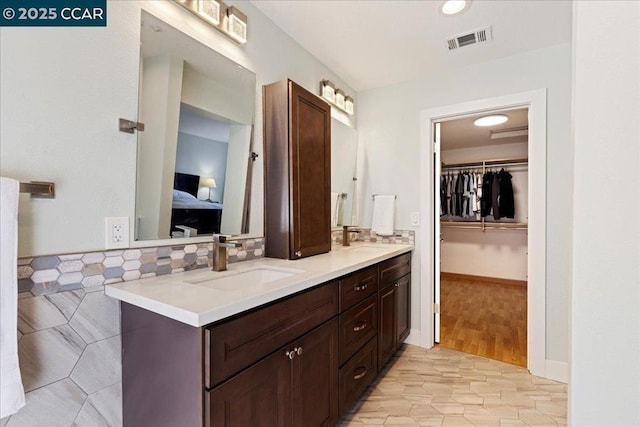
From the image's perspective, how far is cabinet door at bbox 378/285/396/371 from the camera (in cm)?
203

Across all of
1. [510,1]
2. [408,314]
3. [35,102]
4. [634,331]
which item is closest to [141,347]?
[35,102]

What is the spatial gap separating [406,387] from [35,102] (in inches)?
95.7

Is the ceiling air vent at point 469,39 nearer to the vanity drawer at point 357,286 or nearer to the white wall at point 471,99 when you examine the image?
the white wall at point 471,99

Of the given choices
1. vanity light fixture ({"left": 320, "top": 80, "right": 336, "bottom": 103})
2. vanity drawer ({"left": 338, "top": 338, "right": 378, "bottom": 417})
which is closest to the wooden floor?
vanity drawer ({"left": 338, "top": 338, "right": 378, "bottom": 417})

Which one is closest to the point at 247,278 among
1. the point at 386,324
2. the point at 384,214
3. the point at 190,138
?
the point at 190,138

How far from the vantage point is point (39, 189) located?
94cm

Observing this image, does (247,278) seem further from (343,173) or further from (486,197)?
(486,197)

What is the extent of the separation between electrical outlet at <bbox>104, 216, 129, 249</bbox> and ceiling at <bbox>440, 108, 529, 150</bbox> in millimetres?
3339

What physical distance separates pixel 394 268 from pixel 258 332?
4.76 feet

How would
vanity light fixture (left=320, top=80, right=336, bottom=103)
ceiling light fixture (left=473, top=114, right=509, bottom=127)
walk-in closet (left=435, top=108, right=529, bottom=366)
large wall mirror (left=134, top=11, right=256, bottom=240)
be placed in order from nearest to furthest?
1. large wall mirror (left=134, top=11, right=256, bottom=240)
2. vanity light fixture (left=320, top=80, right=336, bottom=103)
3. ceiling light fixture (left=473, top=114, right=509, bottom=127)
4. walk-in closet (left=435, top=108, right=529, bottom=366)

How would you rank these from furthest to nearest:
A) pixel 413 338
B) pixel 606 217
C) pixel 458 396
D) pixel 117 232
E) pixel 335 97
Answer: pixel 413 338 → pixel 335 97 → pixel 458 396 → pixel 117 232 → pixel 606 217

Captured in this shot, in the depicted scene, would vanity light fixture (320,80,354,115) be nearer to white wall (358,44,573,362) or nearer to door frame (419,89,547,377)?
white wall (358,44,573,362)

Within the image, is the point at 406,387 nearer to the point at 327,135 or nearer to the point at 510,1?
the point at 327,135

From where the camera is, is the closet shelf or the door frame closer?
the door frame
